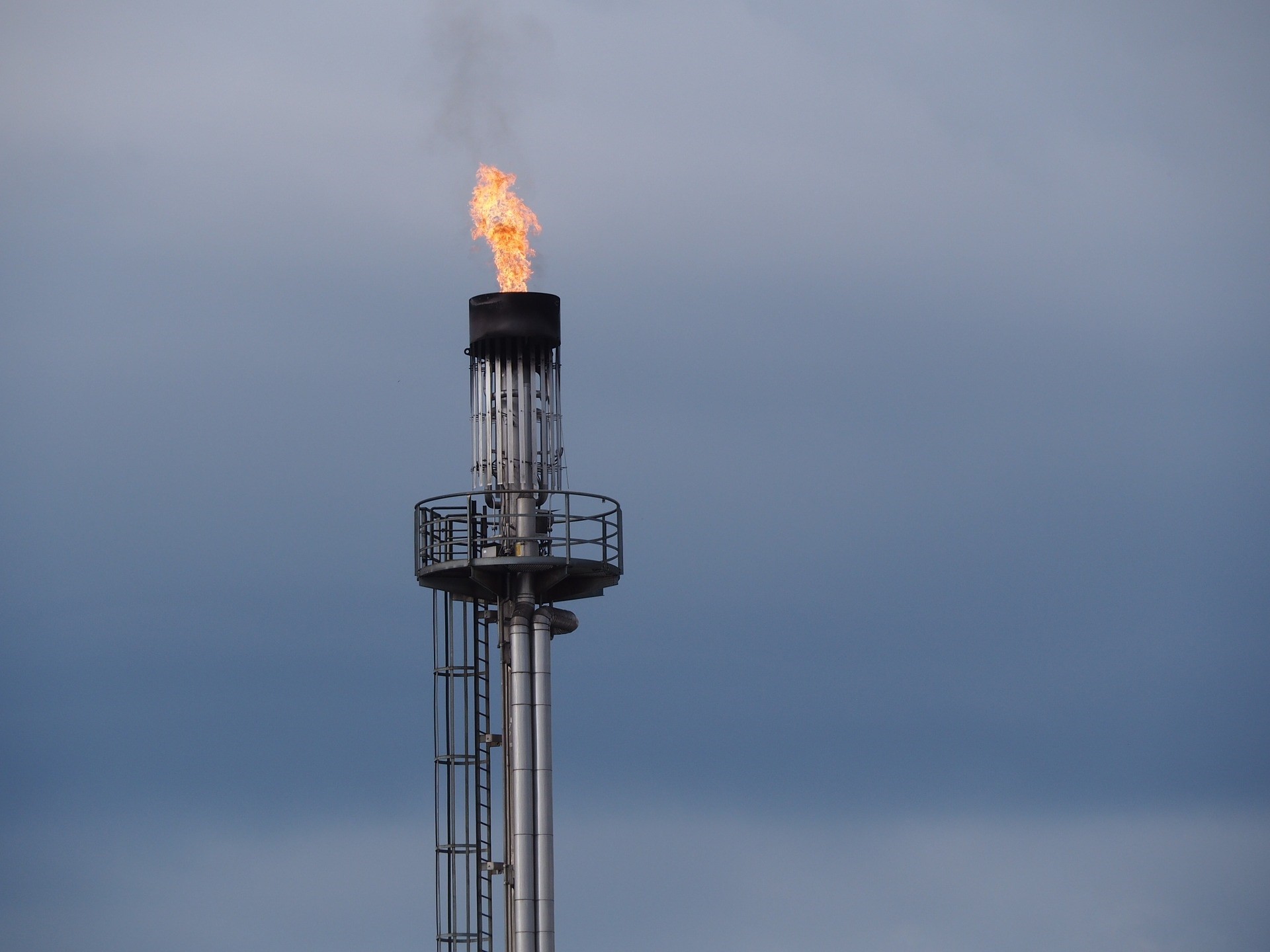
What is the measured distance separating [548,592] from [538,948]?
8629 millimetres

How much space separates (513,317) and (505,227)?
9.10 feet

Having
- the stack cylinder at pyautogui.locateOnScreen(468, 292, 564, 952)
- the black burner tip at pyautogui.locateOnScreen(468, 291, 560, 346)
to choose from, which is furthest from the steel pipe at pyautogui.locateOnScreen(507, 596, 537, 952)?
the black burner tip at pyautogui.locateOnScreen(468, 291, 560, 346)

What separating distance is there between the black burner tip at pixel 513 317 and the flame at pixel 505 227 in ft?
3.07

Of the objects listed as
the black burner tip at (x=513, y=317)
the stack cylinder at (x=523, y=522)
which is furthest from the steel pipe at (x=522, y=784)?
the black burner tip at (x=513, y=317)

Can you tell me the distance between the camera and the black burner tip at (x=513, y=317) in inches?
2480

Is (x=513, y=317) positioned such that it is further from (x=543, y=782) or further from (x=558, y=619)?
(x=543, y=782)

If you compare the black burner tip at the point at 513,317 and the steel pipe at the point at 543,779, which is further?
the black burner tip at the point at 513,317

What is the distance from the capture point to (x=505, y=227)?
64438mm

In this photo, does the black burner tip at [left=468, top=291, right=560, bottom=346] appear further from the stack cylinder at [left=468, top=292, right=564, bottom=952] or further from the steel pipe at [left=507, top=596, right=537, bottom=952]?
the steel pipe at [left=507, top=596, right=537, bottom=952]

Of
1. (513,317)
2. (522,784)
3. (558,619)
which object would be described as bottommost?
(522,784)

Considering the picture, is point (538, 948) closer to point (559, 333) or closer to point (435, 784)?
point (435, 784)

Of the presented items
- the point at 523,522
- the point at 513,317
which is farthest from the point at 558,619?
the point at 513,317

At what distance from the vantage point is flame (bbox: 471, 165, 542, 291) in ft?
211

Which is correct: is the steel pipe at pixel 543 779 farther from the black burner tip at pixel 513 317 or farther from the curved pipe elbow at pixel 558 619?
the black burner tip at pixel 513 317
